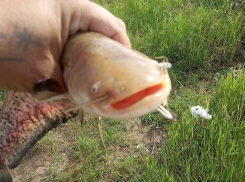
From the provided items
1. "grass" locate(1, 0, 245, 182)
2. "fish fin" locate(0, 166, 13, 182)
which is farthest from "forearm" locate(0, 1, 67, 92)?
"grass" locate(1, 0, 245, 182)

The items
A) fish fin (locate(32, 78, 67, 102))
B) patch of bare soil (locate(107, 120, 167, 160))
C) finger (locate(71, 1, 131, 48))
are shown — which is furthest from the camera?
patch of bare soil (locate(107, 120, 167, 160))

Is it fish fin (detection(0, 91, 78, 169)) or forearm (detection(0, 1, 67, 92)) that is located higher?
forearm (detection(0, 1, 67, 92))

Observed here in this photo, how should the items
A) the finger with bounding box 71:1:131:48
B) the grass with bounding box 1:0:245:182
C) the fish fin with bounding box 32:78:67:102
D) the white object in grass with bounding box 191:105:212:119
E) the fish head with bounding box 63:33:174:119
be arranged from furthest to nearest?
the white object in grass with bounding box 191:105:212:119, the grass with bounding box 1:0:245:182, the finger with bounding box 71:1:131:48, the fish fin with bounding box 32:78:67:102, the fish head with bounding box 63:33:174:119

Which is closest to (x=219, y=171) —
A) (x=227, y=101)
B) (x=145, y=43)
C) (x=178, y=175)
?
(x=178, y=175)

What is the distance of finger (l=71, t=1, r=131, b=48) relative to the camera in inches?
54.4

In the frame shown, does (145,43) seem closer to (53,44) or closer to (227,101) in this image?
(227,101)

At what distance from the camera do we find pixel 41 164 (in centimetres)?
229

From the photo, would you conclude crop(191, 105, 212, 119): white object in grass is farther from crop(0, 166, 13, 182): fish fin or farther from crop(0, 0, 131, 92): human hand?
crop(0, 166, 13, 182): fish fin

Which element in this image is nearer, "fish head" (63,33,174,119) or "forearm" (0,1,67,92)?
"fish head" (63,33,174,119)

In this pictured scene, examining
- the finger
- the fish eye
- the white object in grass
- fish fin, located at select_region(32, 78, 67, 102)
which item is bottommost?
the white object in grass

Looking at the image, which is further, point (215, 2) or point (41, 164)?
point (215, 2)

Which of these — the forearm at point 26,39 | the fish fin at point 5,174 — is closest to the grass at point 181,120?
the fish fin at point 5,174

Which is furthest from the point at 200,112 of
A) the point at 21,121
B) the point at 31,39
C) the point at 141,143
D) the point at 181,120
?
the point at 31,39

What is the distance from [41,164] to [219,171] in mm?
1291
